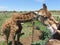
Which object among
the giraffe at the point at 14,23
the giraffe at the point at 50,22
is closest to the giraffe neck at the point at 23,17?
the giraffe at the point at 14,23

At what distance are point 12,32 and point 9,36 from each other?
18.5 inches

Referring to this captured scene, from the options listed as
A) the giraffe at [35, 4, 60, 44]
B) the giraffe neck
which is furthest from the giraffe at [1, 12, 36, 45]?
the giraffe at [35, 4, 60, 44]

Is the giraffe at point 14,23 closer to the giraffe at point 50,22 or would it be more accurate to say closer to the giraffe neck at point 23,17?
the giraffe neck at point 23,17

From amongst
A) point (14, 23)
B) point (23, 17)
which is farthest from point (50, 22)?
point (14, 23)

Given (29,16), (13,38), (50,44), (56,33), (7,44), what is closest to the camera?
(50,44)

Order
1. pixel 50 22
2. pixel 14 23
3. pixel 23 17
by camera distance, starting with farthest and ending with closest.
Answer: pixel 14 23, pixel 23 17, pixel 50 22

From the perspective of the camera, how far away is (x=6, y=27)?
7.73 m

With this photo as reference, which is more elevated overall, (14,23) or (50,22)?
(50,22)

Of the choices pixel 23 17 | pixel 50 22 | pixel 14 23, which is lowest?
pixel 14 23

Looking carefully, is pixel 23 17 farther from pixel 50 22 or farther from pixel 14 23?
pixel 50 22

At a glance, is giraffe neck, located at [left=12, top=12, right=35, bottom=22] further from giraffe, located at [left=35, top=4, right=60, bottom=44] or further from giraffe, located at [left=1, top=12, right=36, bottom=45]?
giraffe, located at [left=35, top=4, right=60, bottom=44]

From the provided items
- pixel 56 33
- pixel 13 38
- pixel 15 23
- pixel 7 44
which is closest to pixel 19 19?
pixel 15 23

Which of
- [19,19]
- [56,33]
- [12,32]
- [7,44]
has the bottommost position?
[7,44]

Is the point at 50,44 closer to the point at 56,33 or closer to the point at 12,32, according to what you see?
the point at 56,33
